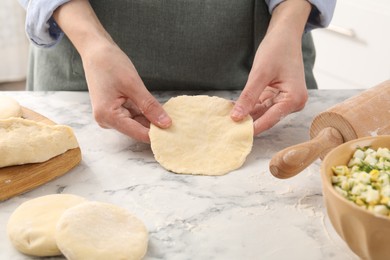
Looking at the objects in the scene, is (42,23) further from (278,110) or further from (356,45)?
(356,45)

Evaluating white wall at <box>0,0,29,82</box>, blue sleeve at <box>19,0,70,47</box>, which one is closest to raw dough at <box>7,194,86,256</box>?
blue sleeve at <box>19,0,70,47</box>

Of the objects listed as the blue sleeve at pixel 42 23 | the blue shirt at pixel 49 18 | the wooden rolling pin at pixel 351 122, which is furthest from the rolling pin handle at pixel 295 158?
the blue sleeve at pixel 42 23

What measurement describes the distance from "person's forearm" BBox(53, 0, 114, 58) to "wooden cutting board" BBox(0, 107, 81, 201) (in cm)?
24

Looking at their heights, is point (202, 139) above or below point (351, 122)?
below

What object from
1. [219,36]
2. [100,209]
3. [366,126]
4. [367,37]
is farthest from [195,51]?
[367,37]

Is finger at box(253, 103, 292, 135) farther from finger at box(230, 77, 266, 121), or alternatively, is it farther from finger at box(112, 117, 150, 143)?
finger at box(112, 117, 150, 143)

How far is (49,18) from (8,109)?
8.8 inches

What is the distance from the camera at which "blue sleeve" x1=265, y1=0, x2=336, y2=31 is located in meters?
1.25

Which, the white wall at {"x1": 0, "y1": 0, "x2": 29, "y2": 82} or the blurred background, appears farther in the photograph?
the white wall at {"x1": 0, "y1": 0, "x2": 29, "y2": 82}

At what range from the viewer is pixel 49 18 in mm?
1175

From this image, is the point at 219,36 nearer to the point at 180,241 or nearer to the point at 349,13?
the point at 180,241

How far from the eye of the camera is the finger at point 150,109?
1.03m

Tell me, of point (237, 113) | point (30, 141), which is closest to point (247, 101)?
point (237, 113)

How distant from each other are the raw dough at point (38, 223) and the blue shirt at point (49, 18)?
1.56 feet
